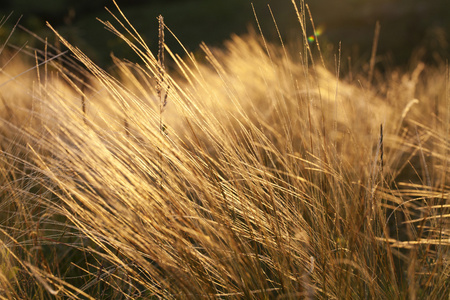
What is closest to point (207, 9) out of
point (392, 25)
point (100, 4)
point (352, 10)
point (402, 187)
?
point (100, 4)

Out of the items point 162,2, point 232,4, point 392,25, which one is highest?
point 162,2

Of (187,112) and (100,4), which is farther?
(100,4)

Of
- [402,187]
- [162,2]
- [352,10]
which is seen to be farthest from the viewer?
[162,2]

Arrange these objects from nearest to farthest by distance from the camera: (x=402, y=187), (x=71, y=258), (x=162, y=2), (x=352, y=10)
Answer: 1. (x=71, y=258)
2. (x=402, y=187)
3. (x=352, y=10)
4. (x=162, y=2)

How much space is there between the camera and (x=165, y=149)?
115 cm

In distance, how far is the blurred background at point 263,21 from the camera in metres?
11.3

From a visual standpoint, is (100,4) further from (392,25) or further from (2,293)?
(2,293)

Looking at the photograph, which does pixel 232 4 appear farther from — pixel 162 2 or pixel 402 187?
pixel 402 187

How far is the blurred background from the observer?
11255mm

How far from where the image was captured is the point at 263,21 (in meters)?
17.9

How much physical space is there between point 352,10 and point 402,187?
562 inches

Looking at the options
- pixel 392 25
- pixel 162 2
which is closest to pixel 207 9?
pixel 162 2

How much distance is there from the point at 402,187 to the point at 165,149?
1451 millimetres

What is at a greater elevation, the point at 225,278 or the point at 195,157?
the point at 195,157
